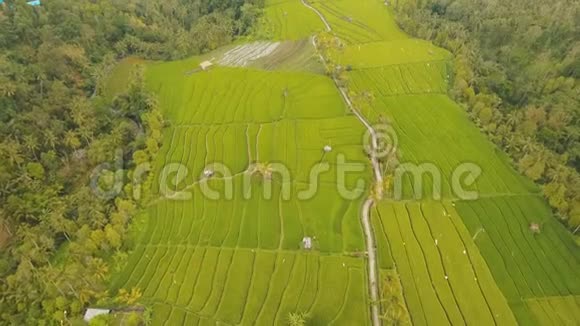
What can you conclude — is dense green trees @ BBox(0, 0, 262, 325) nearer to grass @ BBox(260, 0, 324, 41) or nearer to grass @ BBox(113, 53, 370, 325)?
grass @ BBox(113, 53, 370, 325)

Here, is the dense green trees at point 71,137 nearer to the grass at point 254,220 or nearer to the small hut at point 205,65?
the grass at point 254,220

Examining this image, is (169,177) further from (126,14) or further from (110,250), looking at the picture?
(126,14)

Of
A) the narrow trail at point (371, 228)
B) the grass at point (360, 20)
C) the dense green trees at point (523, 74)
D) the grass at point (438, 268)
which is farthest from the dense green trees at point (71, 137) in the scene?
the dense green trees at point (523, 74)

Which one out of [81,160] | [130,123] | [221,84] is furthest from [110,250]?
[221,84]

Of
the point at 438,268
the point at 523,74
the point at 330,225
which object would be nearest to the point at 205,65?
the point at 330,225

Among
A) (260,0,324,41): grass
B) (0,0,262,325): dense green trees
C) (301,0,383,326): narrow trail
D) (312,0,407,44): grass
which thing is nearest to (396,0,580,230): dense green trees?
(312,0,407,44): grass

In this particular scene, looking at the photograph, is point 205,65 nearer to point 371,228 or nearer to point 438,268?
point 371,228
